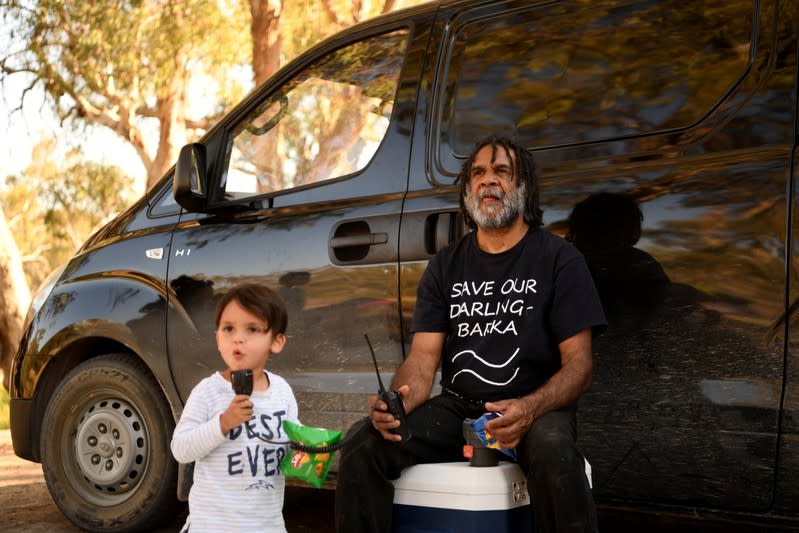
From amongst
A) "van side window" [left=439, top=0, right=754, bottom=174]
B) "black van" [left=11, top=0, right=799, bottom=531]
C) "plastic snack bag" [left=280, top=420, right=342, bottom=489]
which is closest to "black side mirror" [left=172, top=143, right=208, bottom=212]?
"black van" [left=11, top=0, right=799, bottom=531]

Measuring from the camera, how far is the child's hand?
2727 mm

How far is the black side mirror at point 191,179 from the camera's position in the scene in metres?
4.48

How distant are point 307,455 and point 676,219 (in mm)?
1240

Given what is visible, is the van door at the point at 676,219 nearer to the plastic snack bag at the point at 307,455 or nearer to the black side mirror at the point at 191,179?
the plastic snack bag at the point at 307,455

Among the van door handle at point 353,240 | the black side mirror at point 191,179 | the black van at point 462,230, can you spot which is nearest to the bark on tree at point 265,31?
the black van at point 462,230

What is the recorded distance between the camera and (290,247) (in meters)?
4.26

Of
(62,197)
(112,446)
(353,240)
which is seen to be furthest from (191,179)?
(62,197)

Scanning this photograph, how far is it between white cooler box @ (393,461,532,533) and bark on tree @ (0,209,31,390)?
40.6ft

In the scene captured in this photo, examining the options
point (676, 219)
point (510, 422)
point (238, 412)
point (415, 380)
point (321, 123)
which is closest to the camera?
point (238, 412)

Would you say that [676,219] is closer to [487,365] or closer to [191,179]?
[487,365]

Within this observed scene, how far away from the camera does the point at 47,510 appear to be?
18.4ft

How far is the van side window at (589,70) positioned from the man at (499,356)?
261mm

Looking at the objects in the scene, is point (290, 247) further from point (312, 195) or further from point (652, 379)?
point (652, 379)

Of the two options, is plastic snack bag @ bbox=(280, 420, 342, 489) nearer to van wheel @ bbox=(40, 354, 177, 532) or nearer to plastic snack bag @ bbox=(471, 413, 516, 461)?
plastic snack bag @ bbox=(471, 413, 516, 461)
